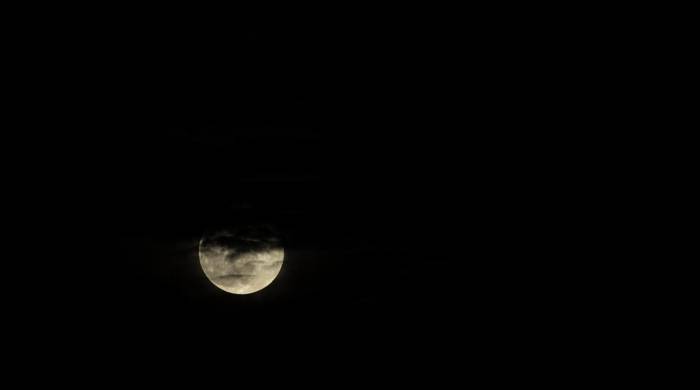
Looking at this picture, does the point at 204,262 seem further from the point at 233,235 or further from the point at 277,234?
the point at 277,234

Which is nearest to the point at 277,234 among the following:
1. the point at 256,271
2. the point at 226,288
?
the point at 256,271

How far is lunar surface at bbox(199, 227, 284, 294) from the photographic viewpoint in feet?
4.59

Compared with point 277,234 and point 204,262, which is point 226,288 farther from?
point 277,234

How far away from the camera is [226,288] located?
144 cm

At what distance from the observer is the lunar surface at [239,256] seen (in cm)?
140

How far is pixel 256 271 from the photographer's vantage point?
55.8 inches

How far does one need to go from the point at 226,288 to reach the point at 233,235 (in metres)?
0.23

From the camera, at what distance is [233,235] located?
4.62 ft

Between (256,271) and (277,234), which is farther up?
(277,234)

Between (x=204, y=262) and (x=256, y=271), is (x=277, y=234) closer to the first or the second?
(x=256, y=271)

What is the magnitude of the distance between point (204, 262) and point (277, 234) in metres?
0.32

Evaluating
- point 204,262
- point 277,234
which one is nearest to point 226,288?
point 204,262

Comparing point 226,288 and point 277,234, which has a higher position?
point 277,234

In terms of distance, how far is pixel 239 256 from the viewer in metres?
1.40
